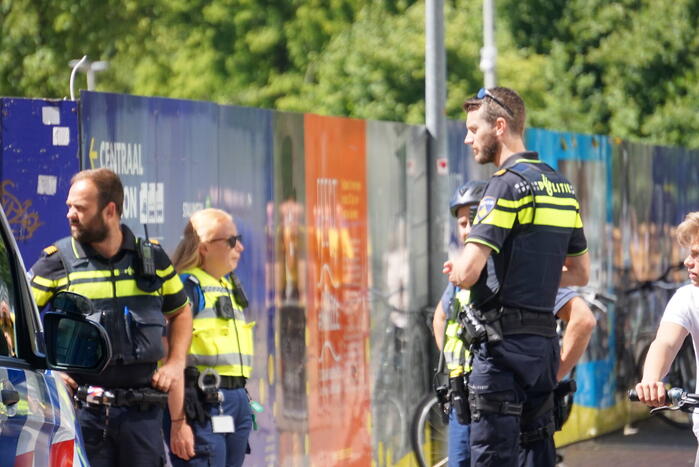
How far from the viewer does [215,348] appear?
6379 mm

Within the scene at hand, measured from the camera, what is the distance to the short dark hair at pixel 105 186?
568 centimetres

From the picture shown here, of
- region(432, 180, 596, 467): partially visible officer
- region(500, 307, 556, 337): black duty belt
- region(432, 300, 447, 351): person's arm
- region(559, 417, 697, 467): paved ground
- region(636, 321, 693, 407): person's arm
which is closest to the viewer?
region(636, 321, 693, 407): person's arm

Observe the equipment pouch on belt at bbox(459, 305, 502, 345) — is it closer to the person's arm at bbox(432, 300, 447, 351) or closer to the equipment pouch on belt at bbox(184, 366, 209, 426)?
the equipment pouch on belt at bbox(184, 366, 209, 426)

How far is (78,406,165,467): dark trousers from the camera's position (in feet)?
18.6

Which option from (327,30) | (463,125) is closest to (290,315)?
(463,125)

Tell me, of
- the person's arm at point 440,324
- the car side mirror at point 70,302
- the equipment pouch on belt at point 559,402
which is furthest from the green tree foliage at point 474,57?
the car side mirror at point 70,302

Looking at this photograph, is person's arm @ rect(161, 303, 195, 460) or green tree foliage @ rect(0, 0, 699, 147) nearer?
person's arm @ rect(161, 303, 195, 460)

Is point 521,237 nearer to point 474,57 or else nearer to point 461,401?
point 461,401

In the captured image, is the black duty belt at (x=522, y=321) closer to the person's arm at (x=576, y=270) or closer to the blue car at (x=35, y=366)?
the person's arm at (x=576, y=270)

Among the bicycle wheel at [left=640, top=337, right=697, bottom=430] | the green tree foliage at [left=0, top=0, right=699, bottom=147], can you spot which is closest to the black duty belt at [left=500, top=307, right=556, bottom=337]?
the bicycle wheel at [left=640, top=337, right=697, bottom=430]

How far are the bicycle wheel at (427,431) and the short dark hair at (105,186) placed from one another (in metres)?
3.85

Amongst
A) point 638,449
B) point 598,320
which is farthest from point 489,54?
point 638,449

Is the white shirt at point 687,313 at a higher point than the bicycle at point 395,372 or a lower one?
higher

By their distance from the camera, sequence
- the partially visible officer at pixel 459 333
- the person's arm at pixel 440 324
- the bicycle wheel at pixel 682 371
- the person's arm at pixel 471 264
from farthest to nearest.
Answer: the bicycle wheel at pixel 682 371 → the person's arm at pixel 440 324 → the partially visible officer at pixel 459 333 → the person's arm at pixel 471 264
